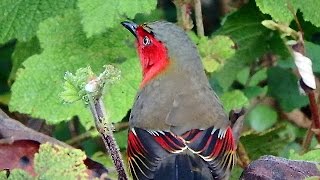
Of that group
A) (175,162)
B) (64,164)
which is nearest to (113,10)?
(175,162)

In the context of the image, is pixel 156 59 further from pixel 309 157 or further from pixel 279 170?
pixel 279 170

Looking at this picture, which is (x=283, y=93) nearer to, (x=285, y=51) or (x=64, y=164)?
(x=285, y=51)

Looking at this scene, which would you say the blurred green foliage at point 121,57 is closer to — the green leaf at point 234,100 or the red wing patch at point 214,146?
the green leaf at point 234,100

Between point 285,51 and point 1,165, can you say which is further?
point 285,51

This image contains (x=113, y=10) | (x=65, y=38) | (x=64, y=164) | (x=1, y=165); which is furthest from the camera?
(x=65, y=38)

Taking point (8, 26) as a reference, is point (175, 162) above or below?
below

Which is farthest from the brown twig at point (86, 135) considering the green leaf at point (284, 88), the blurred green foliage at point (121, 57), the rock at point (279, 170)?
the rock at point (279, 170)

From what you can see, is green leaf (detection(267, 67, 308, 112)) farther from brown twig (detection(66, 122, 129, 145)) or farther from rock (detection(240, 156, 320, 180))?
rock (detection(240, 156, 320, 180))
